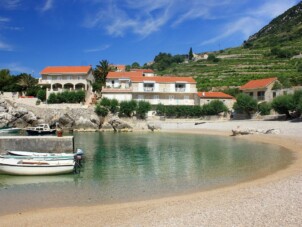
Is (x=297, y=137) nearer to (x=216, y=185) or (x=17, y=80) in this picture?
(x=216, y=185)

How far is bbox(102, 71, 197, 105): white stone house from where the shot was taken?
8144 centimetres

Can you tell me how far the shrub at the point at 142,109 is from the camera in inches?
2911

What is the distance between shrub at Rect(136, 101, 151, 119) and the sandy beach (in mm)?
54787

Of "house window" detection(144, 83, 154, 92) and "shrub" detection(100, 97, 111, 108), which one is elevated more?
"house window" detection(144, 83, 154, 92)

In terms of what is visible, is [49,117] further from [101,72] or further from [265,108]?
[265,108]

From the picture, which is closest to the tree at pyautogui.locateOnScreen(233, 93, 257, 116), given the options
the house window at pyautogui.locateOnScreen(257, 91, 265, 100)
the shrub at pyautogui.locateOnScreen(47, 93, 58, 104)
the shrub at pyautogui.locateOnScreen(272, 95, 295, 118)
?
the shrub at pyautogui.locateOnScreen(272, 95, 295, 118)

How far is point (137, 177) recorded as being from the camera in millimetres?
23141

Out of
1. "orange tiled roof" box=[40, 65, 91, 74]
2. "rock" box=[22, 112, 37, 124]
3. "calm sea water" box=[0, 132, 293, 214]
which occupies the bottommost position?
"calm sea water" box=[0, 132, 293, 214]

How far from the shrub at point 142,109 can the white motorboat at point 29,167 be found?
4994 centimetres

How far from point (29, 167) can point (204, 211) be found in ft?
47.9

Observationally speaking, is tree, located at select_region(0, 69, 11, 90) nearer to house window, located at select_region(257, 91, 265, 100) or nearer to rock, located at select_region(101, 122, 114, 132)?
rock, located at select_region(101, 122, 114, 132)

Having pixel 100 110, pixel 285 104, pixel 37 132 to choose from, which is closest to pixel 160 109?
pixel 100 110

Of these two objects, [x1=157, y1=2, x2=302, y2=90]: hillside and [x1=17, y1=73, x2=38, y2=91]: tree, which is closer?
[x1=17, y1=73, x2=38, y2=91]: tree

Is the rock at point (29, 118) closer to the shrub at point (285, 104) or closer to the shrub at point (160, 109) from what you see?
the shrub at point (160, 109)
